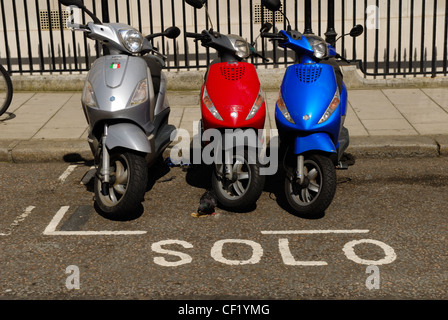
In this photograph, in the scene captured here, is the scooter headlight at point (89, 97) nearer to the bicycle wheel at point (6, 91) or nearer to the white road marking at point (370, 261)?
the white road marking at point (370, 261)

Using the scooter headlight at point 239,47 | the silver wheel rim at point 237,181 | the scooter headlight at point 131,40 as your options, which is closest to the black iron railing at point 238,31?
the scooter headlight at point 131,40

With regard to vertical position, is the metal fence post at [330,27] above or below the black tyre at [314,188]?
above

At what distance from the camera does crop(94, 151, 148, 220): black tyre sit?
5.18 metres

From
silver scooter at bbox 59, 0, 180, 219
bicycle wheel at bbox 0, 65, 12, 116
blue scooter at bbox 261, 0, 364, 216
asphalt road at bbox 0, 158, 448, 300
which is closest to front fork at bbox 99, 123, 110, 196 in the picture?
silver scooter at bbox 59, 0, 180, 219

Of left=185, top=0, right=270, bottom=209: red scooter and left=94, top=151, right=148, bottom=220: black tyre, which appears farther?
left=185, top=0, right=270, bottom=209: red scooter

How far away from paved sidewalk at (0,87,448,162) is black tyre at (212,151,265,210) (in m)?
1.87

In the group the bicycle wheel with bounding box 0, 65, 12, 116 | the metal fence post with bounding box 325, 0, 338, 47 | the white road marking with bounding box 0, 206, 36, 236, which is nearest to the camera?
the white road marking with bounding box 0, 206, 36, 236

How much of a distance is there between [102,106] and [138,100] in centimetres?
29

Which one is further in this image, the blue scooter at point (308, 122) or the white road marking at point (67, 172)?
the white road marking at point (67, 172)

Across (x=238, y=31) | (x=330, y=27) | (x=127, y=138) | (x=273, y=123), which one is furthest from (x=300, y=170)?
(x=238, y=31)

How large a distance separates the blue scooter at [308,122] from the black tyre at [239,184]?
0.95 feet

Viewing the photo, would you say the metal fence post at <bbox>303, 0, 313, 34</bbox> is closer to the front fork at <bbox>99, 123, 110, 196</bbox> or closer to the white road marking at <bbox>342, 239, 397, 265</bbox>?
the front fork at <bbox>99, 123, 110, 196</bbox>

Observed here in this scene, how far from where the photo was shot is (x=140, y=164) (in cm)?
526

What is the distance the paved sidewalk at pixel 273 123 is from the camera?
7.02m
